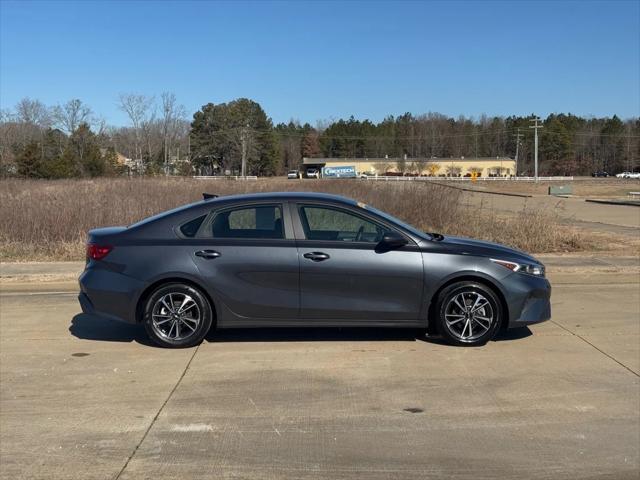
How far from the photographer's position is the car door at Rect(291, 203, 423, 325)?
612 centimetres

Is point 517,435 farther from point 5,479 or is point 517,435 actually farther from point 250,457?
point 5,479

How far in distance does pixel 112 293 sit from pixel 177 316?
70 centimetres

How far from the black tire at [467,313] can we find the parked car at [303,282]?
0.01m

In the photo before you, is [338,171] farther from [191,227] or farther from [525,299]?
[525,299]

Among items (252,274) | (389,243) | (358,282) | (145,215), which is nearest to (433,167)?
(145,215)

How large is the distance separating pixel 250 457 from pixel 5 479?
4.78 feet

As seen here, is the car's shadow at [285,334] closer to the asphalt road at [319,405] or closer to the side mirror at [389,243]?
the asphalt road at [319,405]

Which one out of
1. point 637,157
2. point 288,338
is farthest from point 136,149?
point 637,157

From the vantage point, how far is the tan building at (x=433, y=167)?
12375cm

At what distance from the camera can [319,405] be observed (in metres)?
4.78

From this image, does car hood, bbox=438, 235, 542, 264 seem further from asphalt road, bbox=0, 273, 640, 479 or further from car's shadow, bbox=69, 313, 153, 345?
car's shadow, bbox=69, 313, 153, 345

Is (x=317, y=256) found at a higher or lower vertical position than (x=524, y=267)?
higher

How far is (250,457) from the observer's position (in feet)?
12.9

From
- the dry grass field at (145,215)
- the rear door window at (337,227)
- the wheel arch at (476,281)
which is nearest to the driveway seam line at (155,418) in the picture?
the rear door window at (337,227)
